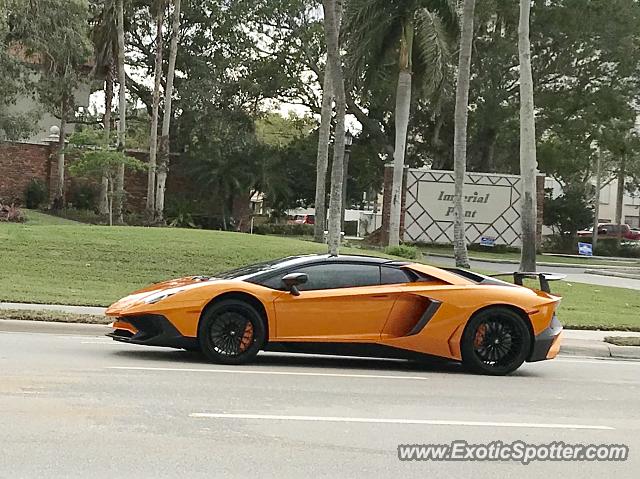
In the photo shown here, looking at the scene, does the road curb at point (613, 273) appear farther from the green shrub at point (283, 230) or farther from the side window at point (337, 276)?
the side window at point (337, 276)

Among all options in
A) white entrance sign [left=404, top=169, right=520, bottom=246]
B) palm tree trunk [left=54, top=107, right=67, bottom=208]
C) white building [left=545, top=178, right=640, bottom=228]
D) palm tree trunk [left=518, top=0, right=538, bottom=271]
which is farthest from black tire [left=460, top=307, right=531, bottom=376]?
white building [left=545, top=178, right=640, bottom=228]

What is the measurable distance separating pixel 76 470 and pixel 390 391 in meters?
3.91

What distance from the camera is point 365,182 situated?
158 feet

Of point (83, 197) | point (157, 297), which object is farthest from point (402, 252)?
point (83, 197)

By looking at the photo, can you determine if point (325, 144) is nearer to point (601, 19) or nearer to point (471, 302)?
point (601, 19)

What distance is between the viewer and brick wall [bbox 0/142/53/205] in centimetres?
3694

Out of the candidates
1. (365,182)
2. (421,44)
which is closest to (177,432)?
(421,44)

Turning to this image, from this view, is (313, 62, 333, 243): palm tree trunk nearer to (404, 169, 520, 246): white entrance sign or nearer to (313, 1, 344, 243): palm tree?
(313, 1, 344, 243): palm tree

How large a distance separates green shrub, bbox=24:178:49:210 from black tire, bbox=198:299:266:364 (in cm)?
2956

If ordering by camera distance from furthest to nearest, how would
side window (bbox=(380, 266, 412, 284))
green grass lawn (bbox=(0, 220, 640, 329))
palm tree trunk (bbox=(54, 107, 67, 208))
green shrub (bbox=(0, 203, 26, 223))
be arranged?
1. palm tree trunk (bbox=(54, 107, 67, 208))
2. green shrub (bbox=(0, 203, 26, 223))
3. green grass lawn (bbox=(0, 220, 640, 329))
4. side window (bbox=(380, 266, 412, 284))

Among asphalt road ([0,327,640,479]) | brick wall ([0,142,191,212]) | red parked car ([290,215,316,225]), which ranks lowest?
asphalt road ([0,327,640,479])

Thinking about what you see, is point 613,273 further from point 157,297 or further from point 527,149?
point 157,297

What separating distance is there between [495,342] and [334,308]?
6.58 feet

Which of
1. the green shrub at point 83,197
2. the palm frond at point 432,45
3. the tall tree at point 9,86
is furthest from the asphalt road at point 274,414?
the green shrub at point 83,197
